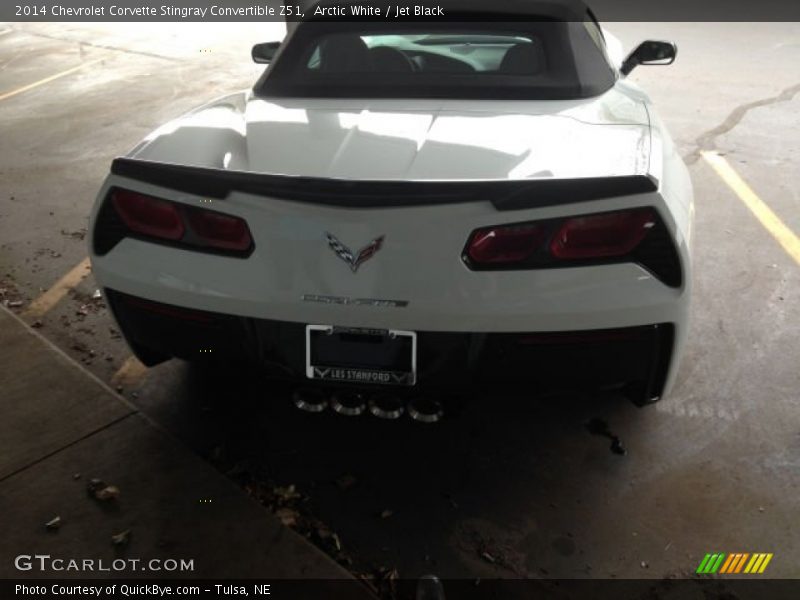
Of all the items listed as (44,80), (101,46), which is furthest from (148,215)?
(101,46)

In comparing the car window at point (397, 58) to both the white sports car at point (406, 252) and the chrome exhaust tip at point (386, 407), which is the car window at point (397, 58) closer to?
the white sports car at point (406, 252)

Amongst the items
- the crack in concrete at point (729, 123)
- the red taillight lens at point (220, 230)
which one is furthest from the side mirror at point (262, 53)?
the crack in concrete at point (729, 123)

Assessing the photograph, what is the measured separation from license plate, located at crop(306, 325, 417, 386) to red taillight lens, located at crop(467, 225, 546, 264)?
0.90ft

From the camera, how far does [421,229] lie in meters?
1.82

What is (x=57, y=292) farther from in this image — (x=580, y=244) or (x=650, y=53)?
(x=650, y=53)

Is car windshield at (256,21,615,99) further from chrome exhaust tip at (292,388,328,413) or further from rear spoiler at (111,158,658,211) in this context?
chrome exhaust tip at (292,388,328,413)

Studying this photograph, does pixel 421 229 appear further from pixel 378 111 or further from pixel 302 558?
pixel 302 558

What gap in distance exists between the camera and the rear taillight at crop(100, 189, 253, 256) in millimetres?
1947

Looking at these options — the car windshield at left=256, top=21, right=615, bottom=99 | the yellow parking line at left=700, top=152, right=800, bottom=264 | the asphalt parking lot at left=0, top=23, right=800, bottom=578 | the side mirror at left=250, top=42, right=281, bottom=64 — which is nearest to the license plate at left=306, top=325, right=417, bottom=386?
the asphalt parking lot at left=0, top=23, right=800, bottom=578

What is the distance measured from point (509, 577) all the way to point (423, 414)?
0.51 meters

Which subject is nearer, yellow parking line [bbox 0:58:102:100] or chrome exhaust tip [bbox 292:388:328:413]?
chrome exhaust tip [bbox 292:388:328:413]

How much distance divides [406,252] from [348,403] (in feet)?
1.90

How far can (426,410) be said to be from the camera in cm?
213

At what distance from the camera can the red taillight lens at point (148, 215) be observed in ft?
6.63
